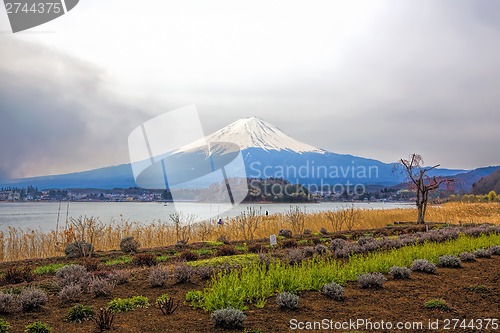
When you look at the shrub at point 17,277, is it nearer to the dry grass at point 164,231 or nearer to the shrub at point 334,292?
the dry grass at point 164,231

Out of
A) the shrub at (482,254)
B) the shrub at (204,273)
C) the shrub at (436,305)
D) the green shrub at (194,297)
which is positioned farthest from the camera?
the shrub at (482,254)

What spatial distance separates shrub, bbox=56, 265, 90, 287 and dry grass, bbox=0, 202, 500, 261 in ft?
20.1

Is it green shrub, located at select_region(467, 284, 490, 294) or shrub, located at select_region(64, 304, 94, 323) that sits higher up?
shrub, located at select_region(64, 304, 94, 323)

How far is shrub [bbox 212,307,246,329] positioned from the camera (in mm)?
6020

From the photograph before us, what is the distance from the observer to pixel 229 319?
6004 millimetres

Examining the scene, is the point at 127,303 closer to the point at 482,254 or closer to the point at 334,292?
the point at 334,292

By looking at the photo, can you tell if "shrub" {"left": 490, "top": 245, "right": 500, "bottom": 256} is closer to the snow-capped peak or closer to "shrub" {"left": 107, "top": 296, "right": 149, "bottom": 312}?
"shrub" {"left": 107, "top": 296, "right": 149, "bottom": 312}

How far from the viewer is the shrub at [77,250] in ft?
48.4

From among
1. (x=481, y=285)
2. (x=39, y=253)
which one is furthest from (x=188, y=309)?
(x=39, y=253)

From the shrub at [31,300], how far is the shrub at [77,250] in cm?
766

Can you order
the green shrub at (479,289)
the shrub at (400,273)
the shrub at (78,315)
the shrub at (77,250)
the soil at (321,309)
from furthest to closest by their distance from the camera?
1. the shrub at (77,250)
2. the shrub at (400,273)
3. the green shrub at (479,289)
4. the shrub at (78,315)
5. the soil at (321,309)

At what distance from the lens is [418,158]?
28.0m

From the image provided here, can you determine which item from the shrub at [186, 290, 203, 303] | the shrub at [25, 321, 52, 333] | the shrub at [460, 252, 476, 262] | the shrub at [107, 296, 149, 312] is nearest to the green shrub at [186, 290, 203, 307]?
the shrub at [186, 290, 203, 303]

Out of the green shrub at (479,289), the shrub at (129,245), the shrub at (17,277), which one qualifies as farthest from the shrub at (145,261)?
the green shrub at (479,289)
